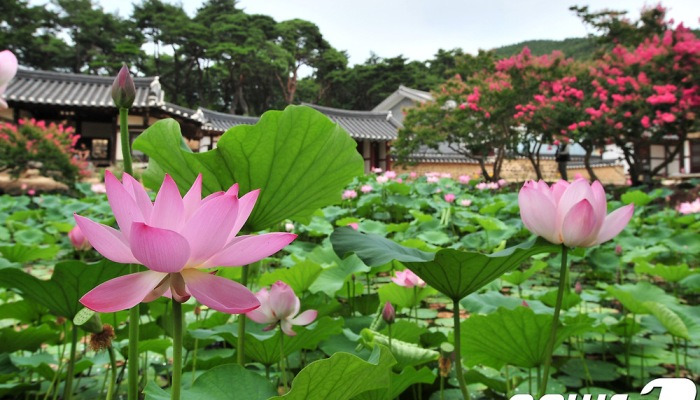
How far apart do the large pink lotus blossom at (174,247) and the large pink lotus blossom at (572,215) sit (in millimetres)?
387

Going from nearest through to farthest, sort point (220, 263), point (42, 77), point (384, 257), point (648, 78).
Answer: point (220, 263)
point (384, 257)
point (648, 78)
point (42, 77)

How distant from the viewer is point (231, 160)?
752 millimetres

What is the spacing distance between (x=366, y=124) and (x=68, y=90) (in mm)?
7933

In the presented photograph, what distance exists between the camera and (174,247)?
365mm

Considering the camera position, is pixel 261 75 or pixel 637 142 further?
pixel 261 75

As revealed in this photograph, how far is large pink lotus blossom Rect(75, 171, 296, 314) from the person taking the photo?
366 millimetres

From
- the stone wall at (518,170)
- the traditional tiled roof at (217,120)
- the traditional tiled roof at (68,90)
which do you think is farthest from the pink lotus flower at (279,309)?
the traditional tiled roof at (217,120)

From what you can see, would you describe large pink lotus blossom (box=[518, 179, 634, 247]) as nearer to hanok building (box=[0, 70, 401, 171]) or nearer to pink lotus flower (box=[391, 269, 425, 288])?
pink lotus flower (box=[391, 269, 425, 288])

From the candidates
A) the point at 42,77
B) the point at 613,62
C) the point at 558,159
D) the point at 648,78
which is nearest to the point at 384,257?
the point at 648,78

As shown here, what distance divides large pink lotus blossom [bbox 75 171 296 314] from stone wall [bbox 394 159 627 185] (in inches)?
541

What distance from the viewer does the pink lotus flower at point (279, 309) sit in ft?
2.61

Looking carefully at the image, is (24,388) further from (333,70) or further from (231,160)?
(333,70)

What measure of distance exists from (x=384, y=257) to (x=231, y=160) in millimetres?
271

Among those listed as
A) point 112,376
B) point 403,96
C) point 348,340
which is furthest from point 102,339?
point 403,96
